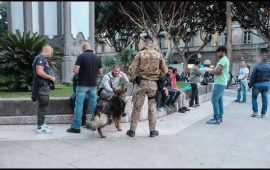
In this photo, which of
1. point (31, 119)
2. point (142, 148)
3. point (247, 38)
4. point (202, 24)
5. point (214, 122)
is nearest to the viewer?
point (142, 148)

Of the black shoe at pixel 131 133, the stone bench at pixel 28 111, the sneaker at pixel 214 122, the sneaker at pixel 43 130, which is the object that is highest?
the stone bench at pixel 28 111

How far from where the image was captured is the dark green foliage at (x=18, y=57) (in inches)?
346

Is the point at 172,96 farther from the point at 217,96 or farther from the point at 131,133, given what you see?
the point at 131,133

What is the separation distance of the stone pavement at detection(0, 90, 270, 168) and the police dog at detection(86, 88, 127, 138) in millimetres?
220

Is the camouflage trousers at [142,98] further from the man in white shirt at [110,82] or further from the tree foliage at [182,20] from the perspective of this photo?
the tree foliage at [182,20]

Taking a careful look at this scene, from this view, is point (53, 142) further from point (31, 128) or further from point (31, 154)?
point (31, 128)

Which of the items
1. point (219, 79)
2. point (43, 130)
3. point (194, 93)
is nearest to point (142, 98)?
point (43, 130)

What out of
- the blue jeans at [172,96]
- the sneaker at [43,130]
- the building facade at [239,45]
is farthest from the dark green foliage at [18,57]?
the building facade at [239,45]

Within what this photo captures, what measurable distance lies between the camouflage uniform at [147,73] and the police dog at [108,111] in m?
0.35

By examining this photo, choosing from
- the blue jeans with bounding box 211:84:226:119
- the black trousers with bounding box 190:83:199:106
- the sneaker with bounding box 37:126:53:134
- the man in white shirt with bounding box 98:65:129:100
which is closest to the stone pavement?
the sneaker with bounding box 37:126:53:134

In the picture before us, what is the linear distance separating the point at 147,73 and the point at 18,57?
4.36 metres

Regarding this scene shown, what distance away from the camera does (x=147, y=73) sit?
6.03 metres

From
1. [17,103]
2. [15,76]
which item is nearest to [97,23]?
[15,76]

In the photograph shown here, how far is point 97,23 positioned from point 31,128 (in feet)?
73.9
